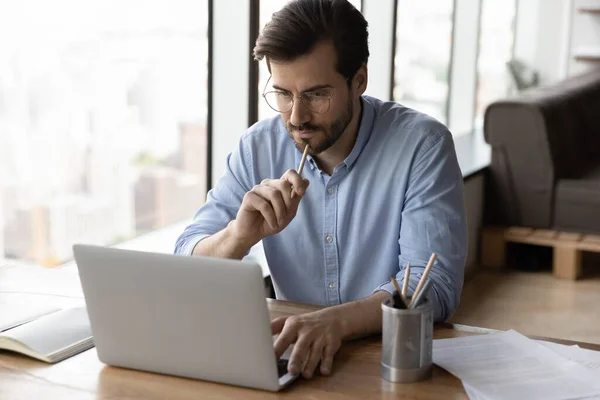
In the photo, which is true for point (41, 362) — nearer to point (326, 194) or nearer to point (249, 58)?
point (326, 194)

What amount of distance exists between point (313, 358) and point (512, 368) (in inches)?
12.9

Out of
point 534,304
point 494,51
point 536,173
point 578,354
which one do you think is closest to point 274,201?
point 578,354

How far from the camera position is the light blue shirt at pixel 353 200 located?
190 cm

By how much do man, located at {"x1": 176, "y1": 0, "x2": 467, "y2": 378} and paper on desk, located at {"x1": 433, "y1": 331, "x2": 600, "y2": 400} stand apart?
7.6 inches

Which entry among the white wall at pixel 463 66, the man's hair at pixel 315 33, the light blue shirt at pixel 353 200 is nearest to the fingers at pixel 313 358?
the light blue shirt at pixel 353 200

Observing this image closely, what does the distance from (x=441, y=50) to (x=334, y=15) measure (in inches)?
153

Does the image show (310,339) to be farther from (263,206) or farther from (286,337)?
(263,206)

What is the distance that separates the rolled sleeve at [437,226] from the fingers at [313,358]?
326 mm

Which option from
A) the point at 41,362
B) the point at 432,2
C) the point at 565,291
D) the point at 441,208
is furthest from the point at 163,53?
the point at 432,2

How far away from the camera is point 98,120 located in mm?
2816

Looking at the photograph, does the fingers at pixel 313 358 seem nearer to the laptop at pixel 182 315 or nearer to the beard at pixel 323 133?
the laptop at pixel 182 315

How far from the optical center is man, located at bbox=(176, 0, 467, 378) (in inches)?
70.3

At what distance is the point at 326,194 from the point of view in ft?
6.51

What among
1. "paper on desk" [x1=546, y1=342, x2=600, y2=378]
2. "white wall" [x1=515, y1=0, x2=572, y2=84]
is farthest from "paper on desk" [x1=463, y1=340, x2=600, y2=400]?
"white wall" [x1=515, y1=0, x2=572, y2=84]
